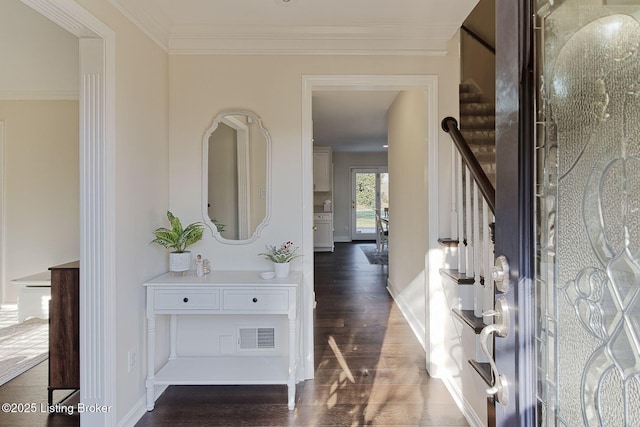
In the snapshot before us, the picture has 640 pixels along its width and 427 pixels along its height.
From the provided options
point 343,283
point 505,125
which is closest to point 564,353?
point 505,125

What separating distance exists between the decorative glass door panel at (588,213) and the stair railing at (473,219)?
96cm

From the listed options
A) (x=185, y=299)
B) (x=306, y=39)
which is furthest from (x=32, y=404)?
(x=306, y=39)

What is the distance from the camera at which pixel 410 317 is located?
3.61 m

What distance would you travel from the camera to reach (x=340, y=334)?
338 centimetres

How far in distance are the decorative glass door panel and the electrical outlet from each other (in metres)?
2.12

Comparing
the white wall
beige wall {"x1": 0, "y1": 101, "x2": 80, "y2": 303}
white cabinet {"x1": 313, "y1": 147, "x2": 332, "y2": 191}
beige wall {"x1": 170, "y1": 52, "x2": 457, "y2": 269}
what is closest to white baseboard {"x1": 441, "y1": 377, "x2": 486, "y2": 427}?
beige wall {"x1": 170, "y1": 52, "x2": 457, "y2": 269}

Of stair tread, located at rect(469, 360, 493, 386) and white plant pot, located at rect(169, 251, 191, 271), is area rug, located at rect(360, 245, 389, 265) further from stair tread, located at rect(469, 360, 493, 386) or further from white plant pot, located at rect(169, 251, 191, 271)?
stair tread, located at rect(469, 360, 493, 386)

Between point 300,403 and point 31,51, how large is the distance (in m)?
3.24

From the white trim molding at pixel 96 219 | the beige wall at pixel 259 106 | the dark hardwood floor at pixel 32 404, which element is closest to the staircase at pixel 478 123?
the beige wall at pixel 259 106

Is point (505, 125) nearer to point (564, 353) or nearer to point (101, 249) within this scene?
point (564, 353)

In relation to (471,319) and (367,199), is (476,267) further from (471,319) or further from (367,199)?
(367,199)

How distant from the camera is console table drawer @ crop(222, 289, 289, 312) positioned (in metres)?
2.21

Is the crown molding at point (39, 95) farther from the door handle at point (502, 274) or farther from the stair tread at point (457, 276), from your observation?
the door handle at point (502, 274)

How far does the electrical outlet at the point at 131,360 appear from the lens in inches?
81.3
